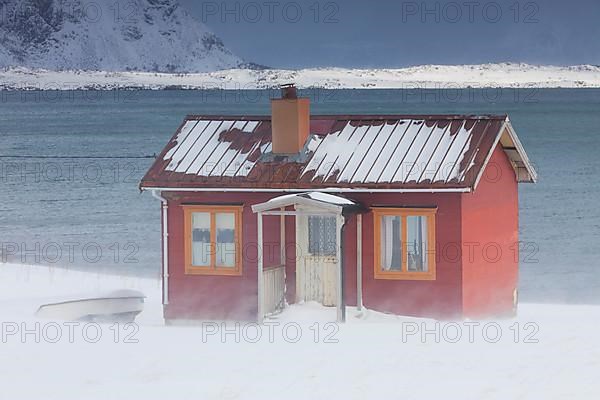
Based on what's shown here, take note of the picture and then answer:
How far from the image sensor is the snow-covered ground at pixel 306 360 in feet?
59.4

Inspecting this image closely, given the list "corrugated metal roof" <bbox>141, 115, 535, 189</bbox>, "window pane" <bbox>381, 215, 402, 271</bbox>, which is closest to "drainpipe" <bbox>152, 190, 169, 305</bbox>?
"corrugated metal roof" <bbox>141, 115, 535, 189</bbox>

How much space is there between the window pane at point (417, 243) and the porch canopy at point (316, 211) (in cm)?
86

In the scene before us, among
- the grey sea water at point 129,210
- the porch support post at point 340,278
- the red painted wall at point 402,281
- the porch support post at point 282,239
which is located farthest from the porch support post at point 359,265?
the grey sea water at point 129,210

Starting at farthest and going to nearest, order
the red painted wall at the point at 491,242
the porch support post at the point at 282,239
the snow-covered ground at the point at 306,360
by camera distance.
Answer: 1. the porch support post at the point at 282,239
2. the red painted wall at the point at 491,242
3. the snow-covered ground at the point at 306,360

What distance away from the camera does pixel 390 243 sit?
79.6ft

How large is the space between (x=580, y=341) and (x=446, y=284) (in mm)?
4085

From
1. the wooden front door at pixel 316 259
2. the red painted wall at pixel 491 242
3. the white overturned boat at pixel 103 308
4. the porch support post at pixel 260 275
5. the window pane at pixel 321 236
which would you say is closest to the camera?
the porch support post at pixel 260 275

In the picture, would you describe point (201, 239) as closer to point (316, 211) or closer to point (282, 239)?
point (282, 239)

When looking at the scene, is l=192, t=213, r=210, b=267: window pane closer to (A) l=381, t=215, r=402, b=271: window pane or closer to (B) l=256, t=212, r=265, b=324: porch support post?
(B) l=256, t=212, r=265, b=324: porch support post

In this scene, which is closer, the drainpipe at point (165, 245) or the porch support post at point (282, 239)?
the porch support post at point (282, 239)

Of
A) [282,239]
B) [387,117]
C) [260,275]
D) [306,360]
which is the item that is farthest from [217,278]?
[306,360]

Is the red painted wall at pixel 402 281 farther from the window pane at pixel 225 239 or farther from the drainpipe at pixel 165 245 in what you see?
the window pane at pixel 225 239

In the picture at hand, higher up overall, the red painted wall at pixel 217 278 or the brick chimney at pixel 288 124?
the brick chimney at pixel 288 124

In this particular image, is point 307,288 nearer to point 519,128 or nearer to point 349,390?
point 349,390
